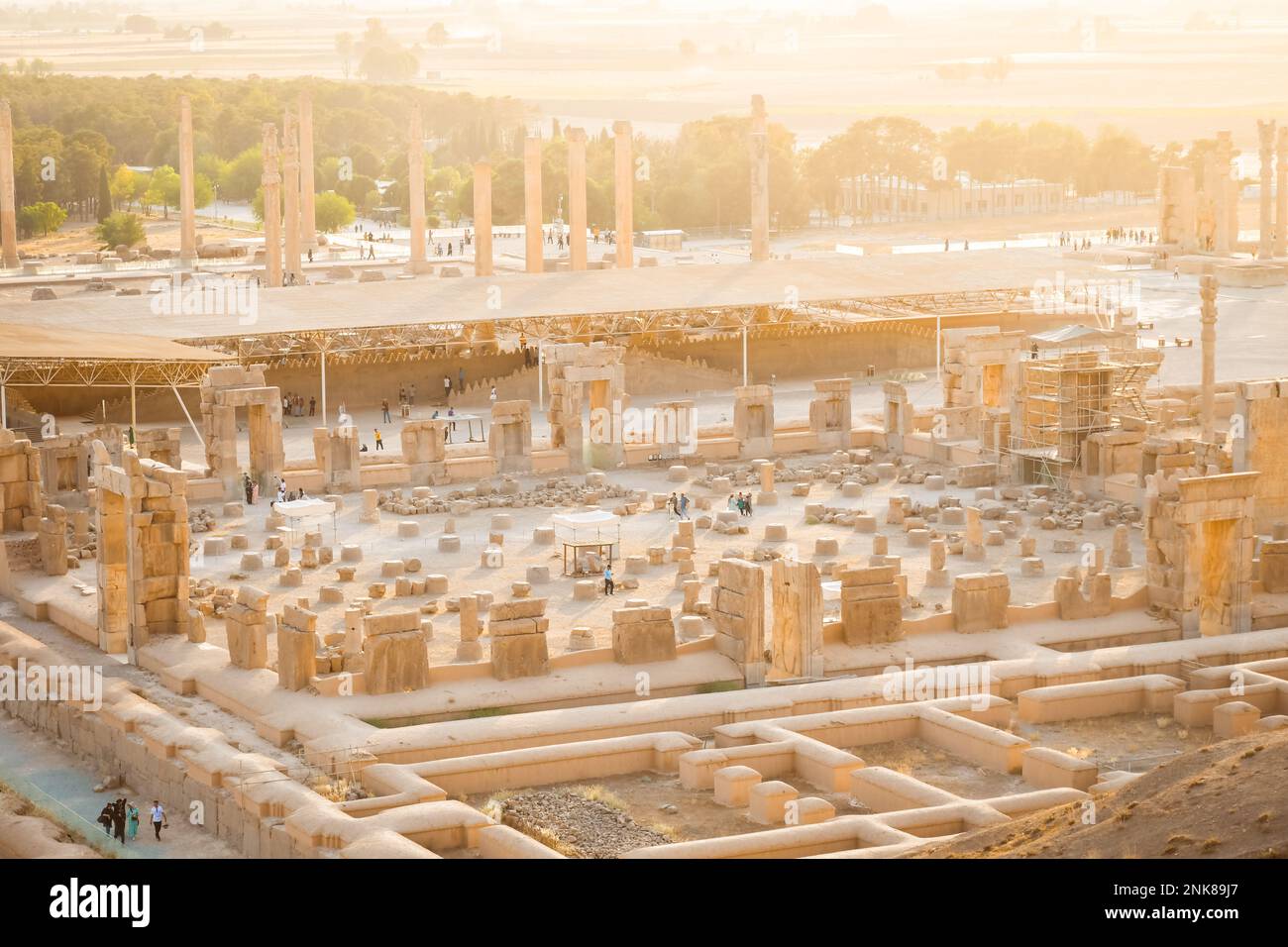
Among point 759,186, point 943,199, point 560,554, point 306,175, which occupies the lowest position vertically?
point 560,554

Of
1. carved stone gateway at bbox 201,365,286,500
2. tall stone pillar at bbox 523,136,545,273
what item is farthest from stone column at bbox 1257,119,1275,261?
carved stone gateway at bbox 201,365,286,500

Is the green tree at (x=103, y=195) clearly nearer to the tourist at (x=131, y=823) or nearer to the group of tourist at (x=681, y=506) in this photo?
the group of tourist at (x=681, y=506)

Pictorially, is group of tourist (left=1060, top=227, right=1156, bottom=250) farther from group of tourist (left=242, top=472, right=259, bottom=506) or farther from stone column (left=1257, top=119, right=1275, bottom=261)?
group of tourist (left=242, top=472, right=259, bottom=506)

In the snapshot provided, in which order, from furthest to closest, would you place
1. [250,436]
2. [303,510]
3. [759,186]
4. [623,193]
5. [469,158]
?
[469,158] < [759,186] < [623,193] < [250,436] < [303,510]

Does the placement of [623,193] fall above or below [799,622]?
above

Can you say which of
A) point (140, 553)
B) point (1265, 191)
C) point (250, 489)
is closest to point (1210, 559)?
point (140, 553)

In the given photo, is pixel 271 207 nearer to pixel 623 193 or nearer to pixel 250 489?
pixel 623 193
